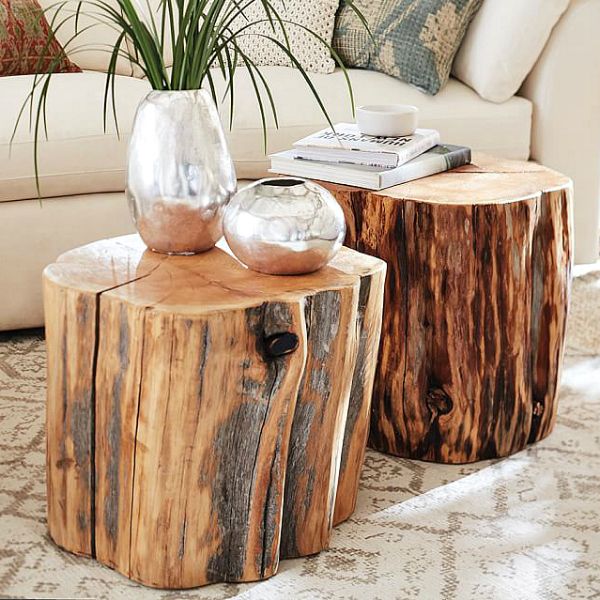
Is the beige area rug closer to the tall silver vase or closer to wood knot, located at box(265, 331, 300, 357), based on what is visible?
wood knot, located at box(265, 331, 300, 357)

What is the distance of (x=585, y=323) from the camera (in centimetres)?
259

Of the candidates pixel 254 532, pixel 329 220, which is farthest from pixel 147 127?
pixel 254 532

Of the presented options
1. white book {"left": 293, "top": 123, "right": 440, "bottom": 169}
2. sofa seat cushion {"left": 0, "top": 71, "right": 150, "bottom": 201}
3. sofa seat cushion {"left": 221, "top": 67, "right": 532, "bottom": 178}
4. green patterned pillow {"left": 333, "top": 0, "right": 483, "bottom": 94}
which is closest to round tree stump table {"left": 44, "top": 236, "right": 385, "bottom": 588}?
white book {"left": 293, "top": 123, "right": 440, "bottom": 169}

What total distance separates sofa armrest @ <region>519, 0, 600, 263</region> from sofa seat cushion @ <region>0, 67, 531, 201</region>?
0.06 metres

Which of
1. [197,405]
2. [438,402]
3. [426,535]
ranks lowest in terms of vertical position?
[426,535]

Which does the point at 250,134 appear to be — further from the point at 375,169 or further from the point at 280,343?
the point at 280,343

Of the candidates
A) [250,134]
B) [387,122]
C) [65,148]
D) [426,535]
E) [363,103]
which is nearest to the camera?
[426,535]

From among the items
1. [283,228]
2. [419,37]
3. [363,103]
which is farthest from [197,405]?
[419,37]

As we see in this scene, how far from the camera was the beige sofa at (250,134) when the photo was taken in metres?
2.41

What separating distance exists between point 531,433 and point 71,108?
131 cm

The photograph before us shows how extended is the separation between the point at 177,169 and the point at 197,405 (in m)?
0.36

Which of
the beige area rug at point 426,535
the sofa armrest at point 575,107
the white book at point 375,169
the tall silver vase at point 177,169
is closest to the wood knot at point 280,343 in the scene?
the tall silver vase at point 177,169

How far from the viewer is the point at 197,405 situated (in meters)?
1.40

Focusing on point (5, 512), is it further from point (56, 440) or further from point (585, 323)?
point (585, 323)
